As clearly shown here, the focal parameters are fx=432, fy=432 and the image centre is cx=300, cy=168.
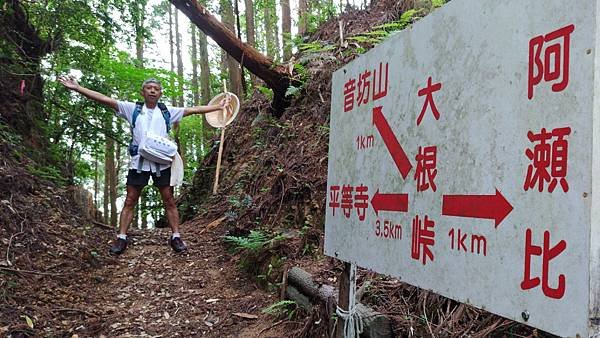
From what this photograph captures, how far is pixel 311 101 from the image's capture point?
23.3 feet

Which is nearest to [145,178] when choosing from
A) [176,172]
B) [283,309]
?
[176,172]

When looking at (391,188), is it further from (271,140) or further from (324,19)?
(324,19)

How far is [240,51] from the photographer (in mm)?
6809

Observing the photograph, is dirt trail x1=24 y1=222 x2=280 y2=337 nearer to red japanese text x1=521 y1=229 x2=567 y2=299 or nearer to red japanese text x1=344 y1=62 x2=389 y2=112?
red japanese text x1=344 y1=62 x2=389 y2=112

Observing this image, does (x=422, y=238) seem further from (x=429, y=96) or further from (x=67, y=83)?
(x=67, y=83)

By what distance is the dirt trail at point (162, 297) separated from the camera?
3.76 meters

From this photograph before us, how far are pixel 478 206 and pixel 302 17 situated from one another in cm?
1073

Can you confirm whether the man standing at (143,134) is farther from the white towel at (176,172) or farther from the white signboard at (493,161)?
the white signboard at (493,161)

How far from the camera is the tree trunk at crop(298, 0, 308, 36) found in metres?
11.2

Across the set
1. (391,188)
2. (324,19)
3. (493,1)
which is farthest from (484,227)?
(324,19)

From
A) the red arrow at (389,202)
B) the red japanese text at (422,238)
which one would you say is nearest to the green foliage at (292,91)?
the red arrow at (389,202)

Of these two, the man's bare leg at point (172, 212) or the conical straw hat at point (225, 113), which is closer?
the man's bare leg at point (172, 212)

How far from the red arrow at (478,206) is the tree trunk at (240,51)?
5.68m

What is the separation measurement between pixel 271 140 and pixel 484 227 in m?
6.20
